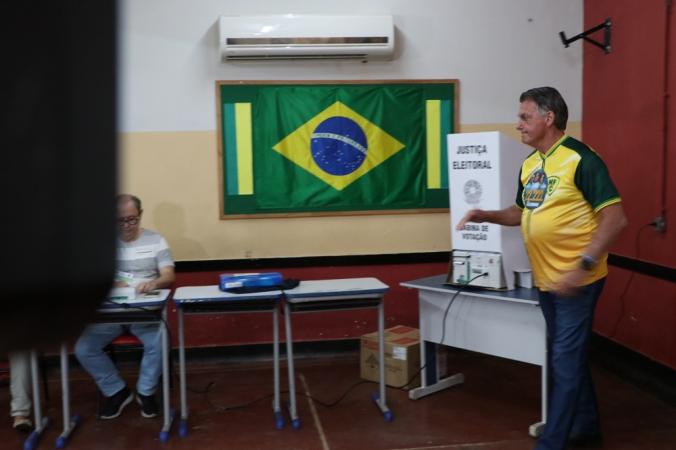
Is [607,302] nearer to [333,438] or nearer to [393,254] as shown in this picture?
[393,254]

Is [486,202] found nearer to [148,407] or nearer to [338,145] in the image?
[338,145]

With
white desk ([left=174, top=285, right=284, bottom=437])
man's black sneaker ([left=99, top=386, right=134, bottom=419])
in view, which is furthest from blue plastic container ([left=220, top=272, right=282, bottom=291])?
man's black sneaker ([left=99, top=386, right=134, bottom=419])

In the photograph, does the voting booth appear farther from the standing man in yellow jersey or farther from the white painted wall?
the white painted wall

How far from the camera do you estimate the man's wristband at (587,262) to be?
2637mm

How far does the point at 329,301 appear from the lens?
365 centimetres

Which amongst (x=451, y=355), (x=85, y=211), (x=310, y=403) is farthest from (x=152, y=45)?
(x=85, y=211)

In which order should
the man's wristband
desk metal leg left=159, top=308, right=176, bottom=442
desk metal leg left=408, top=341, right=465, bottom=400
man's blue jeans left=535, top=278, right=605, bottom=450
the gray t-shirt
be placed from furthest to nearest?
desk metal leg left=408, top=341, right=465, bottom=400, the gray t-shirt, desk metal leg left=159, top=308, right=176, bottom=442, man's blue jeans left=535, top=278, right=605, bottom=450, the man's wristband

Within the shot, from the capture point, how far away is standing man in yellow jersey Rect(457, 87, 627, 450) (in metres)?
2.70

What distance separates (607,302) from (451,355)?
45.5 inches

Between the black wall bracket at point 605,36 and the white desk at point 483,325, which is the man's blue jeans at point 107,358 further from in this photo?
the black wall bracket at point 605,36

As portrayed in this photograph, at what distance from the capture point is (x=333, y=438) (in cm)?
338

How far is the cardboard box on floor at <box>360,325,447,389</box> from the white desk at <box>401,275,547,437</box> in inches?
3.9

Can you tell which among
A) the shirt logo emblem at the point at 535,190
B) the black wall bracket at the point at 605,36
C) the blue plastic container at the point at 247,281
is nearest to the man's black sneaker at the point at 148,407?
the blue plastic container at the point at 247,281

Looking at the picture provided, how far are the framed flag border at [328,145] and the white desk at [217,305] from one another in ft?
4.04
